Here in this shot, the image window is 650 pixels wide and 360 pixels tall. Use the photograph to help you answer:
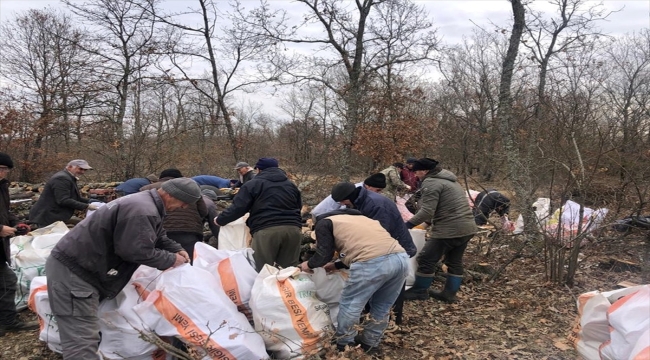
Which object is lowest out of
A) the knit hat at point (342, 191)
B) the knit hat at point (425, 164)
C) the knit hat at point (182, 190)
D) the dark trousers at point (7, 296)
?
the dark trousers at point (7, 296)

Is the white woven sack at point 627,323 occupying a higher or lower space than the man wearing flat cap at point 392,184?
lower

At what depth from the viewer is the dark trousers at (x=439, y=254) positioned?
4.54m

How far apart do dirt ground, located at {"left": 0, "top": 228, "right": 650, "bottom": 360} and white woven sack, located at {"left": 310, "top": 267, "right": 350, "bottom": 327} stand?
18.7 inches

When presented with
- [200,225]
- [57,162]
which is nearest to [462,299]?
[200,225]

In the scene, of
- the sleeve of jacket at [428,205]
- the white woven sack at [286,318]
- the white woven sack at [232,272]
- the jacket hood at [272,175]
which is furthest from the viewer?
the sleeve of jacket at [428,205]

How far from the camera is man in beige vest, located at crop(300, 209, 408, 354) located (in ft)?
10.2

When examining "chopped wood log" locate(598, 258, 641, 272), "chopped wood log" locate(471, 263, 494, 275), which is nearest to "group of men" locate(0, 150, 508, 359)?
"chopped wood log" locate(471, 263, 494, 275)

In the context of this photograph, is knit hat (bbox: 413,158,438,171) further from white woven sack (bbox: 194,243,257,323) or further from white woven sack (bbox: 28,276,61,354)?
white woven sack (bbox: 28,276,61,354)

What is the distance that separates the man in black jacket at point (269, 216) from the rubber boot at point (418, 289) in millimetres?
1463

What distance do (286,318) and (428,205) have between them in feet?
6.96

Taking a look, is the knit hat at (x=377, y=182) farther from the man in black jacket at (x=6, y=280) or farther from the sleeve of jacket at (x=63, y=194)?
the sleeve of jacket at (x=63, y=194)

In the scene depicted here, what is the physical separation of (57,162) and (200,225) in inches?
432

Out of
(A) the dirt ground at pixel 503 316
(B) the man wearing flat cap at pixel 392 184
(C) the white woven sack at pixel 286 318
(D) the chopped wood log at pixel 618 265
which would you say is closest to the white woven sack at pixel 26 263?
(A) the dirt ground at pixel 503 316

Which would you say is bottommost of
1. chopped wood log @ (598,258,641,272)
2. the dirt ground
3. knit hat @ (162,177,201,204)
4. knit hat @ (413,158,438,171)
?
the dirt ground
